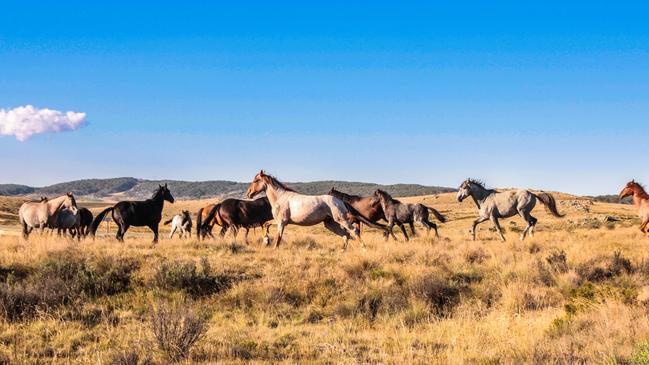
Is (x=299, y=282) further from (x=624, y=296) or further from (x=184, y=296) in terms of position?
(x=624, y=296)

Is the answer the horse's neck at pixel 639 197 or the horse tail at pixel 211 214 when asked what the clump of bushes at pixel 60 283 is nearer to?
the horse tail at pixel 211 214

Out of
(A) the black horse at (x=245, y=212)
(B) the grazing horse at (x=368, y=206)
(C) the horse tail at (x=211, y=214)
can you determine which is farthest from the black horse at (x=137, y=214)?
(B) the grazing horse at (x=368, y=206)

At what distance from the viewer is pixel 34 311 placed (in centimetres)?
991

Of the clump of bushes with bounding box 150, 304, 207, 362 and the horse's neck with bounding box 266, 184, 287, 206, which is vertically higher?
the horse's neck with bounding box 266, 184, 287, 206

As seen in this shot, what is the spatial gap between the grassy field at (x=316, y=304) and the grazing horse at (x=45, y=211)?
405 centimetres

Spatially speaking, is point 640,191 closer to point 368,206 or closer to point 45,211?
point 368,206

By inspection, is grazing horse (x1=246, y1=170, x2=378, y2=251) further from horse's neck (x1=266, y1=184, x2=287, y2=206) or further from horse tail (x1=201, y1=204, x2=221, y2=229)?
horse tail (x1=201, y1=204, x2=221, y2=229)

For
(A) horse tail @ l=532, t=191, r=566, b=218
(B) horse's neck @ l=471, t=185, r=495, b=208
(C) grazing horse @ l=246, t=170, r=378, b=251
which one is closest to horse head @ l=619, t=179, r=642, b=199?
(A) horse tail @ l=532, t=191, r=566, b=218

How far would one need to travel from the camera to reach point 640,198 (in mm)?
21359

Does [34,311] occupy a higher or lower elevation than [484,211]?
lower

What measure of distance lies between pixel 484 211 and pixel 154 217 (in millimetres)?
12362

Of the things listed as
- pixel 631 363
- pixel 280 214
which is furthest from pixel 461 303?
pixel 280 214

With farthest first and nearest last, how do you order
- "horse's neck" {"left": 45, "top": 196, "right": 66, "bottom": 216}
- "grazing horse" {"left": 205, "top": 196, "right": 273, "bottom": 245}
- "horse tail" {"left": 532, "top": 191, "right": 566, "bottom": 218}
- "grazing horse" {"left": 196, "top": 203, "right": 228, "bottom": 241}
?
"horse tail" {"left": 532, "top": 191, "right": 566, "bottom": 218} < "grazing horse" {"left": 196, "top": 203, "right": 228, "bottom": 241} < "grazing horse" {"left": 205, "top": 196, "right": 273, "bottom": 245} < "horse's neck" {"left": 45, "top": 196, "right": 66, "bottom": 216}

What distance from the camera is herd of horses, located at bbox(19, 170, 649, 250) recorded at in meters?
16.1
